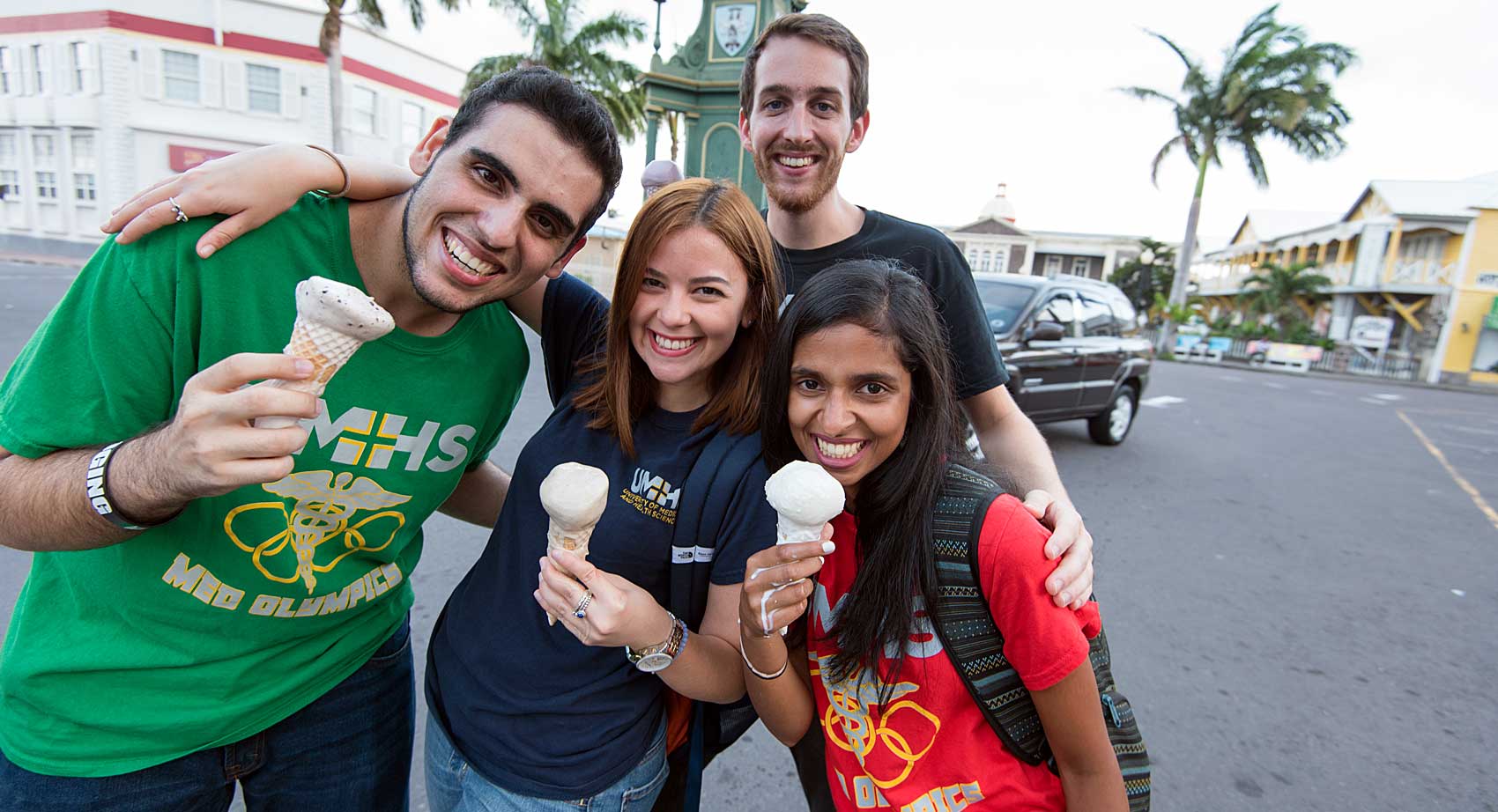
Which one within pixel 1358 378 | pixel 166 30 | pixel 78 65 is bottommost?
pixel 1358 378

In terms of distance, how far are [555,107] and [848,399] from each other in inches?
39.3

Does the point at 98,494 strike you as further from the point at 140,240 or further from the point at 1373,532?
the point at 1373,532

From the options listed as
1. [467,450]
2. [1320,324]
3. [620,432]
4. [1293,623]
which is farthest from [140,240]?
[1320,324]

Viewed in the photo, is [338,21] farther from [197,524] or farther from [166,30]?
[197,524]

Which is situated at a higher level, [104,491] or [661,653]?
[104,491]

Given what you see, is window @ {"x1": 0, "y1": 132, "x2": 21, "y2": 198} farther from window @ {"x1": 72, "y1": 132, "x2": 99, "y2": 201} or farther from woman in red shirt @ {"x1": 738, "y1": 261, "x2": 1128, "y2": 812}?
woman in red shirt @ {"x1": 738, "y1": 261, "x2": 1128, "y2": 812}

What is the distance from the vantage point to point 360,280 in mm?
1711

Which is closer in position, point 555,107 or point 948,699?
point 948,699

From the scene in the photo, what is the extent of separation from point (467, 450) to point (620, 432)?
450mm

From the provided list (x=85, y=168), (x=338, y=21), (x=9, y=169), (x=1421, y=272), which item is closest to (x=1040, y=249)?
(x=1421, y=272)

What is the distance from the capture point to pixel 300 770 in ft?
5.86

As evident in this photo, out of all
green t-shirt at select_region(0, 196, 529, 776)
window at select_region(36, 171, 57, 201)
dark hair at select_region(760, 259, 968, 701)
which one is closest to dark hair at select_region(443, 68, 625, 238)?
green t-shirt at select_region(0, 196, 529, 776)

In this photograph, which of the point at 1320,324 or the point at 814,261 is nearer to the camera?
the point at 814,261

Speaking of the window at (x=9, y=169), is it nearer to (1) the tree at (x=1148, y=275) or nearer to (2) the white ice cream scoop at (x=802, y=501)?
(2) the white ice cream scoop at (x=802, y=501)
